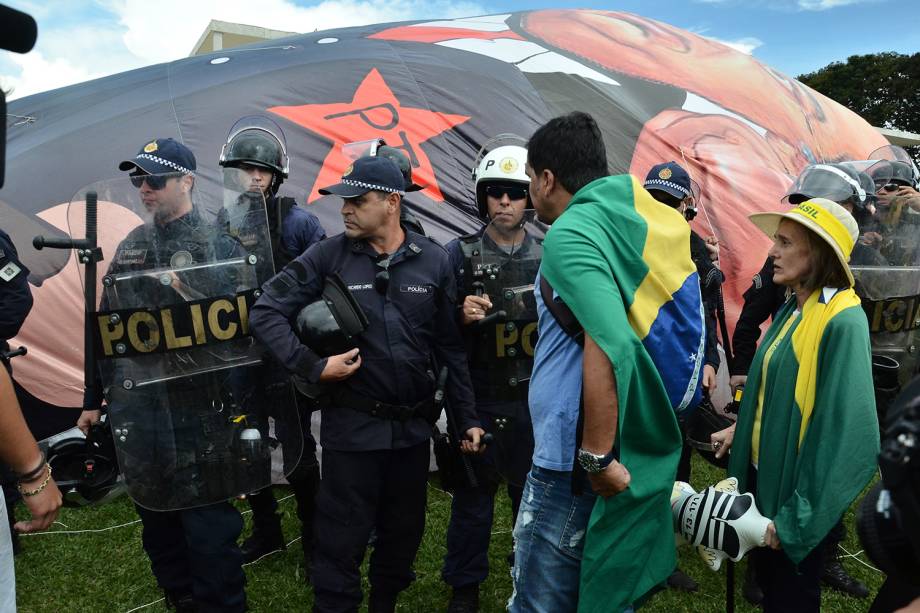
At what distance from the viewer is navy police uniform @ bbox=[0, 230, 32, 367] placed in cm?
375

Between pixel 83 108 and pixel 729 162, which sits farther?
pixel 729 162

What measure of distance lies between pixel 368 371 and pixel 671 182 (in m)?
2.28

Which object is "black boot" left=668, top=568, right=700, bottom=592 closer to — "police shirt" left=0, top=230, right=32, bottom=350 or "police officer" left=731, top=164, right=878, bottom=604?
"police officer" left=731, top=164, right=878, bottom=604

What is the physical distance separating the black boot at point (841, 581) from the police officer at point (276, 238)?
2916 millimetres

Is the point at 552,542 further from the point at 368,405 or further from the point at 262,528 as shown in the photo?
the point at 262,528

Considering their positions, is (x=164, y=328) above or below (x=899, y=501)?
below

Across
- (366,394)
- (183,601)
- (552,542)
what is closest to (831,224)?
(552,542)

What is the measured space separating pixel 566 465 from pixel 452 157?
4.71 m

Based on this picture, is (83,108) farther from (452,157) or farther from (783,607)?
(783,607)

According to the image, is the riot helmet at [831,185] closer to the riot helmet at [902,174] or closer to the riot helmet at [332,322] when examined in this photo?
the riot helmet at [902,174]

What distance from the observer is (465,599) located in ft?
12.2

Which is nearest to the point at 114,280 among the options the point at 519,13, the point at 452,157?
the point at 452,157

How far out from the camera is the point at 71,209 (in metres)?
3.01

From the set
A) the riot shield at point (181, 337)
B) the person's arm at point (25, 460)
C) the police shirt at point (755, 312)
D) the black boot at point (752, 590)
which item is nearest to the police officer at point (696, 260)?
the police shirt at point (755, 312)
